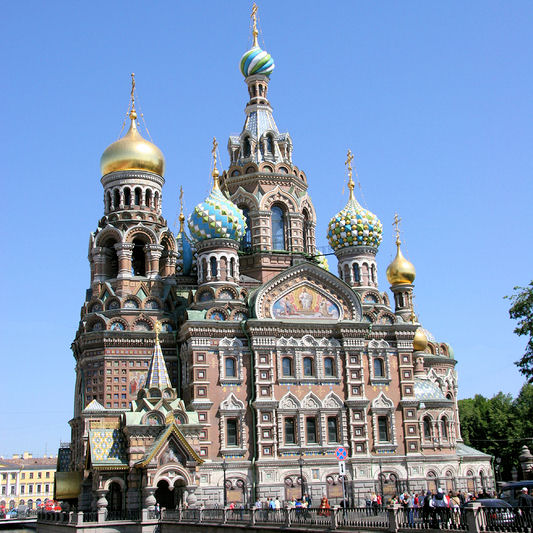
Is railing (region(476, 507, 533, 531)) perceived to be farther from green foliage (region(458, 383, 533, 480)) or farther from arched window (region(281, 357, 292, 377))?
green foliage (region(458, 383, 533, 480))

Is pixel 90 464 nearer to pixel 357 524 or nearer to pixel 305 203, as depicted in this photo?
pixel 357 524

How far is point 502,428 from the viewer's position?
5316 centimetres

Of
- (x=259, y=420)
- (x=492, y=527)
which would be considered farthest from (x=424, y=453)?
(x=492, y=527)

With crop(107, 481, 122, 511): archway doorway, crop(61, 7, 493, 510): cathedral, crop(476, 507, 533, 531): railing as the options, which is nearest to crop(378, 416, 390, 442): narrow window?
crop(61, 7, 493, 510): cathedral

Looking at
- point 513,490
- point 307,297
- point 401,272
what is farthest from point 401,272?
point 513,490

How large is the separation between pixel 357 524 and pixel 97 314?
1965 centimetres

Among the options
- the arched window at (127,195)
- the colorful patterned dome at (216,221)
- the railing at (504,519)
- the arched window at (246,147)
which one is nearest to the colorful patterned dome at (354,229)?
the colorful patterned dome at (216,221)

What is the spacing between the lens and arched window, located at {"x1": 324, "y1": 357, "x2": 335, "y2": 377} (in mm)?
35725

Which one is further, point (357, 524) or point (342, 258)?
point (342, 258)

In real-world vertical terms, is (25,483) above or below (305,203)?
below

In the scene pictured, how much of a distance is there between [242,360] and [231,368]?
602 millimetres

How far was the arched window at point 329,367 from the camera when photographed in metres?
35.7

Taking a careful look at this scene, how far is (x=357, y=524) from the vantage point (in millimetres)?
19578

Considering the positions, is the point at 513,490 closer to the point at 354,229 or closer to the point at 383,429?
the point at 383,429
